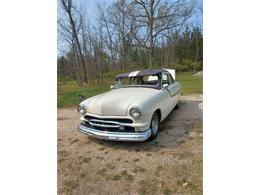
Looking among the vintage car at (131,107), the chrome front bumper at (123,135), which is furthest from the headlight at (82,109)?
the chrome front bumper at (123,135)

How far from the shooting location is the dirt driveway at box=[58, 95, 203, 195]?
1.43 metres

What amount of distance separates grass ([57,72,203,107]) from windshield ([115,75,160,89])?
0.45 ft

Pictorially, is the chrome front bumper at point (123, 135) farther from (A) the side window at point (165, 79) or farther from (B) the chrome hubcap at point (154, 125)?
(A) the side window at point (165, 79)

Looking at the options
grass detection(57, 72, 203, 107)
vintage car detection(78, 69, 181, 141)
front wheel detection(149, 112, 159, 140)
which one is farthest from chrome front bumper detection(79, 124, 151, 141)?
grass detection(57, 72, 203, 107)

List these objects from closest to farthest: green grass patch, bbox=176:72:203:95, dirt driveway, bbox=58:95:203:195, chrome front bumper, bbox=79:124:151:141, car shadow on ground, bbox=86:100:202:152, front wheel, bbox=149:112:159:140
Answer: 1. dirt driveway, bbox=58:95:203:195
2. green grass patch, bbox=176:72:203:95
3. chrome front bumper, bbox=79:124:151:141
4. car shadow on ground, bbox=86:100:202:152
5. front wheel, bbox=149:112:159:140

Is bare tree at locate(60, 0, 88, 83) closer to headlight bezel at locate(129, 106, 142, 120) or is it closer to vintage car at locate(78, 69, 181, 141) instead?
vintage car at locate(78, 69, 181, 141)

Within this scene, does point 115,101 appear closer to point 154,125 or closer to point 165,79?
point 154,125

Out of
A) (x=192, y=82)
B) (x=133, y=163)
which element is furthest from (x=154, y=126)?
(x=192, y=82)

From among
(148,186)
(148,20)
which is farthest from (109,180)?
(148,20)
